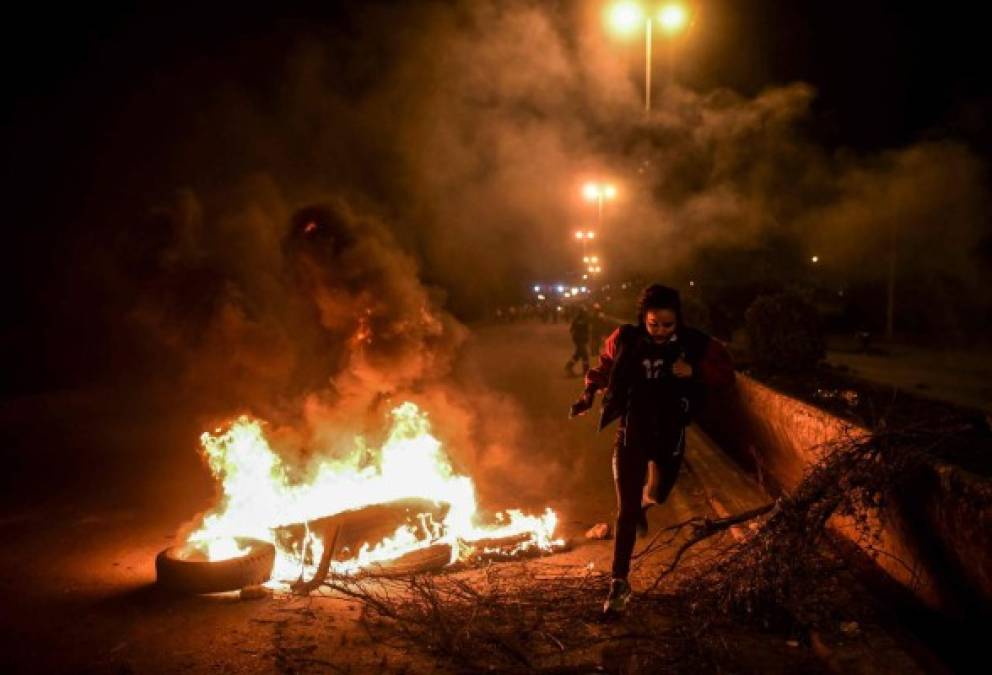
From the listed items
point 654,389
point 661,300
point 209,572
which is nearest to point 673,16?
point 661,300

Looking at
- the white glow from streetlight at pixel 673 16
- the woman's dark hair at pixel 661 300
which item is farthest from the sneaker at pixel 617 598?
the white glow from streetlight at pixel 673 16

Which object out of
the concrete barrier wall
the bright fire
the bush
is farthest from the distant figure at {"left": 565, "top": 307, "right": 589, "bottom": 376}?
the concrete barrier wall

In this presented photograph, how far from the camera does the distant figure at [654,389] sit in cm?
434

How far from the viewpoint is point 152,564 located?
593cm

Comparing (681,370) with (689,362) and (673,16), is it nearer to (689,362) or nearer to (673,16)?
(689,362)

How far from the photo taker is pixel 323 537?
6.04 meters

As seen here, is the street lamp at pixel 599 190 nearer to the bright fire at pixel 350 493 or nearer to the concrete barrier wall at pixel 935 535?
the bright fire at pixel 350 493

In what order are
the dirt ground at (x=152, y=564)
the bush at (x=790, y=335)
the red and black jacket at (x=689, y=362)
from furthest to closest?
the bush at (x=790, y=335) < the red and black jacket at (x=689, y=362) < the dirt ground at (x=152, y=564)

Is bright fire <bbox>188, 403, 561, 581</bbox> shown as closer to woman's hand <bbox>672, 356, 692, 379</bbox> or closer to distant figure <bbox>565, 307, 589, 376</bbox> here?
woman's hand <bbox>672, 356, 692, 379</bbox>

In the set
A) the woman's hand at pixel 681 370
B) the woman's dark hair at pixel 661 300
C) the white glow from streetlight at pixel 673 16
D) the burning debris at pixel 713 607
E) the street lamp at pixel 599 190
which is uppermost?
the street lamp at pixel 599 190

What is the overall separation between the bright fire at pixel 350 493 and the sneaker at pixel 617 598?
65.3 inches

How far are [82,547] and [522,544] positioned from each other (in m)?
3.85

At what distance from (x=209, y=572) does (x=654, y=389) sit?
3.29 m

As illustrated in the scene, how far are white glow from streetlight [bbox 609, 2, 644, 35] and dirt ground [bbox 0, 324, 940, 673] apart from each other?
636 cm
